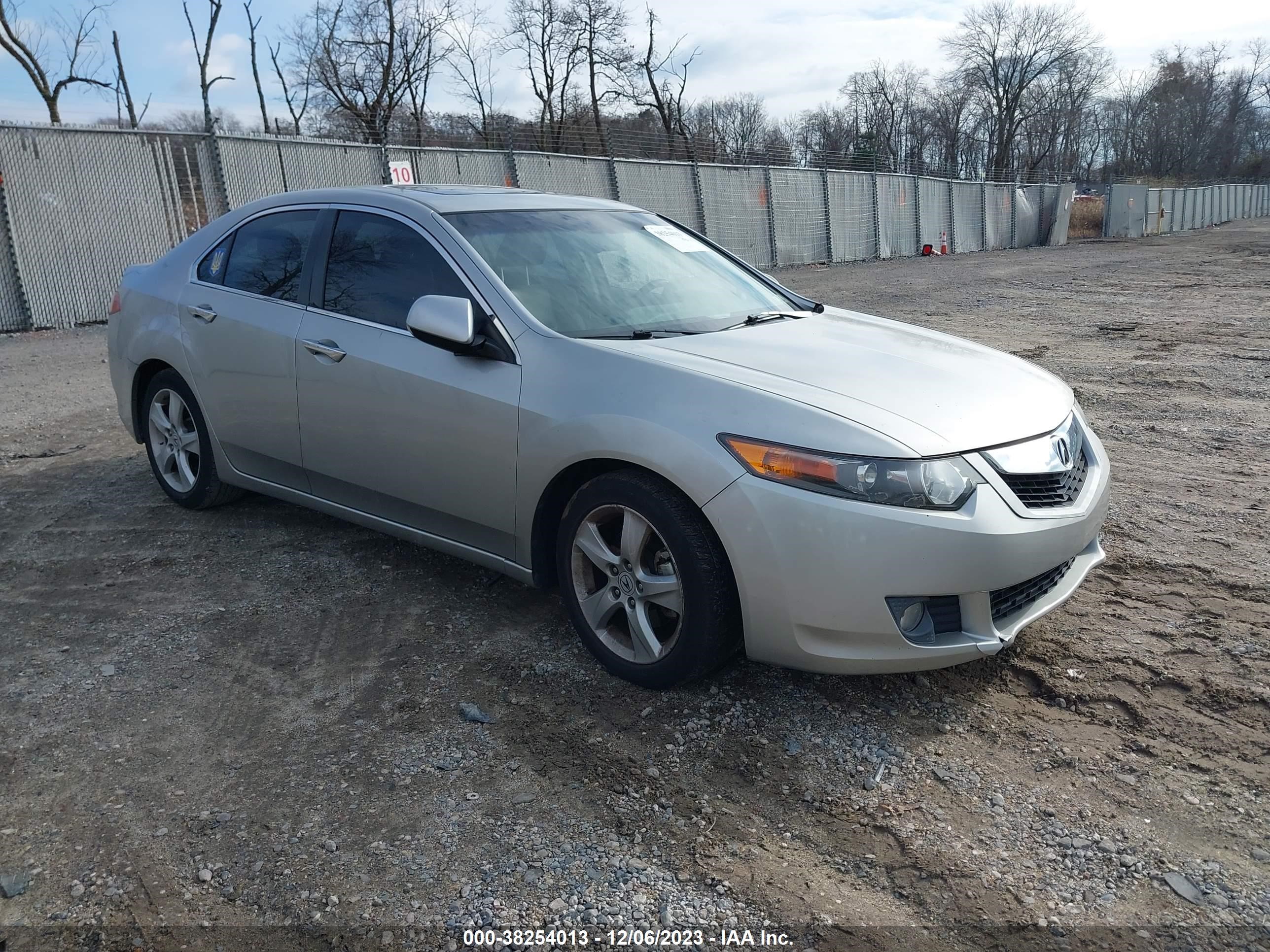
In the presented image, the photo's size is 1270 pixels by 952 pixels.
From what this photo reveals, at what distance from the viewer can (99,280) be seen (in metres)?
13.5

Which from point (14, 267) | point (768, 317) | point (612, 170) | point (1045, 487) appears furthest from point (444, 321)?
point (612, 170)

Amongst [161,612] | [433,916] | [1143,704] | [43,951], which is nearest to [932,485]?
[1143,704]

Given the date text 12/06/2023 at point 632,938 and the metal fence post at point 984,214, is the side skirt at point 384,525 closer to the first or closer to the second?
the date text 12/06/2023 at point 632,938

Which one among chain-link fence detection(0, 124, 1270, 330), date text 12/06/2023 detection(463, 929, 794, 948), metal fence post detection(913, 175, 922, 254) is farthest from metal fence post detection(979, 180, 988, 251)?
date text 12/06/2023 detection(463, 929, 794, 948)

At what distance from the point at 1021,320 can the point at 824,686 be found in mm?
10275

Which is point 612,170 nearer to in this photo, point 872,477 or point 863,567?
point 872,477

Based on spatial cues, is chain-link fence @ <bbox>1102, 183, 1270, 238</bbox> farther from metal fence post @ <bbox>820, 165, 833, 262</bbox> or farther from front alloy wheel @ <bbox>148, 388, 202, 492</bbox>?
front alloy wheel @ <bbox>148, 388, 202, 492</bbox>

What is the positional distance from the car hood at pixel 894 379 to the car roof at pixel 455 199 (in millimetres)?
1126

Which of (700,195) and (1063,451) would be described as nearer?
(1063,451)

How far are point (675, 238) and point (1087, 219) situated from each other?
48.4 metres

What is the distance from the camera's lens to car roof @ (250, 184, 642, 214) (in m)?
4.14

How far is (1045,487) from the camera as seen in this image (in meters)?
3.13

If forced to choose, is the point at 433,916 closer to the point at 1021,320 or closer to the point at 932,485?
the point at 932,485

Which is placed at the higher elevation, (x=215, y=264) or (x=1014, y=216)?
(x=215, y=264)
